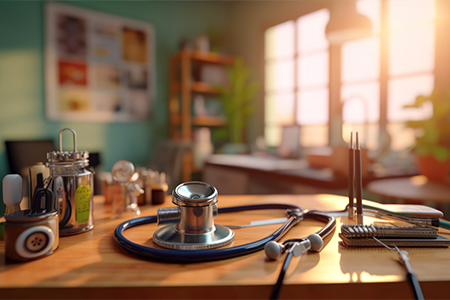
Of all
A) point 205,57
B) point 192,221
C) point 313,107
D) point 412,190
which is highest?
point 205,57

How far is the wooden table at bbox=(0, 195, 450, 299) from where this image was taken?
0.41 metres

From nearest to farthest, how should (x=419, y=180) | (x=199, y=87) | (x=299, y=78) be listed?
1. (x=419, y=180)
2. (x=299, y=78)
3. (x=199, y=87)

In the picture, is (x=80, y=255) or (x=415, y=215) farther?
(x=415, y=215)

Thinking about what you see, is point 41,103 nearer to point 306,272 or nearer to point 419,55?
point 306,272

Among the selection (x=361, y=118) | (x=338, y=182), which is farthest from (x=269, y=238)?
(x=361, y=118)

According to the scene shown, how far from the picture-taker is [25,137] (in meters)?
2.99

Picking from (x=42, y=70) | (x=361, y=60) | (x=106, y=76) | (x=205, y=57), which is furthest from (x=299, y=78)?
(x=42, y=70)

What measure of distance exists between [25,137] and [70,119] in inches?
18.2

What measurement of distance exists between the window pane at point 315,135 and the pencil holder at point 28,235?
10.2 feet

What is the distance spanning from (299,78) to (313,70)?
8.4 inches

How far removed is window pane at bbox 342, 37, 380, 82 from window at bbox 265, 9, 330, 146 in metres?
0.24

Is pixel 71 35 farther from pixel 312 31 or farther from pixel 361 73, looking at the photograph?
pixel 361 73

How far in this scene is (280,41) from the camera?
3865mm

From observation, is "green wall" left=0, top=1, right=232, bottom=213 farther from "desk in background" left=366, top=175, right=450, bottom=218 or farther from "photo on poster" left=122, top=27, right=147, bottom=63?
"desk in background" left=366, top=175, right=450, bottom=218
